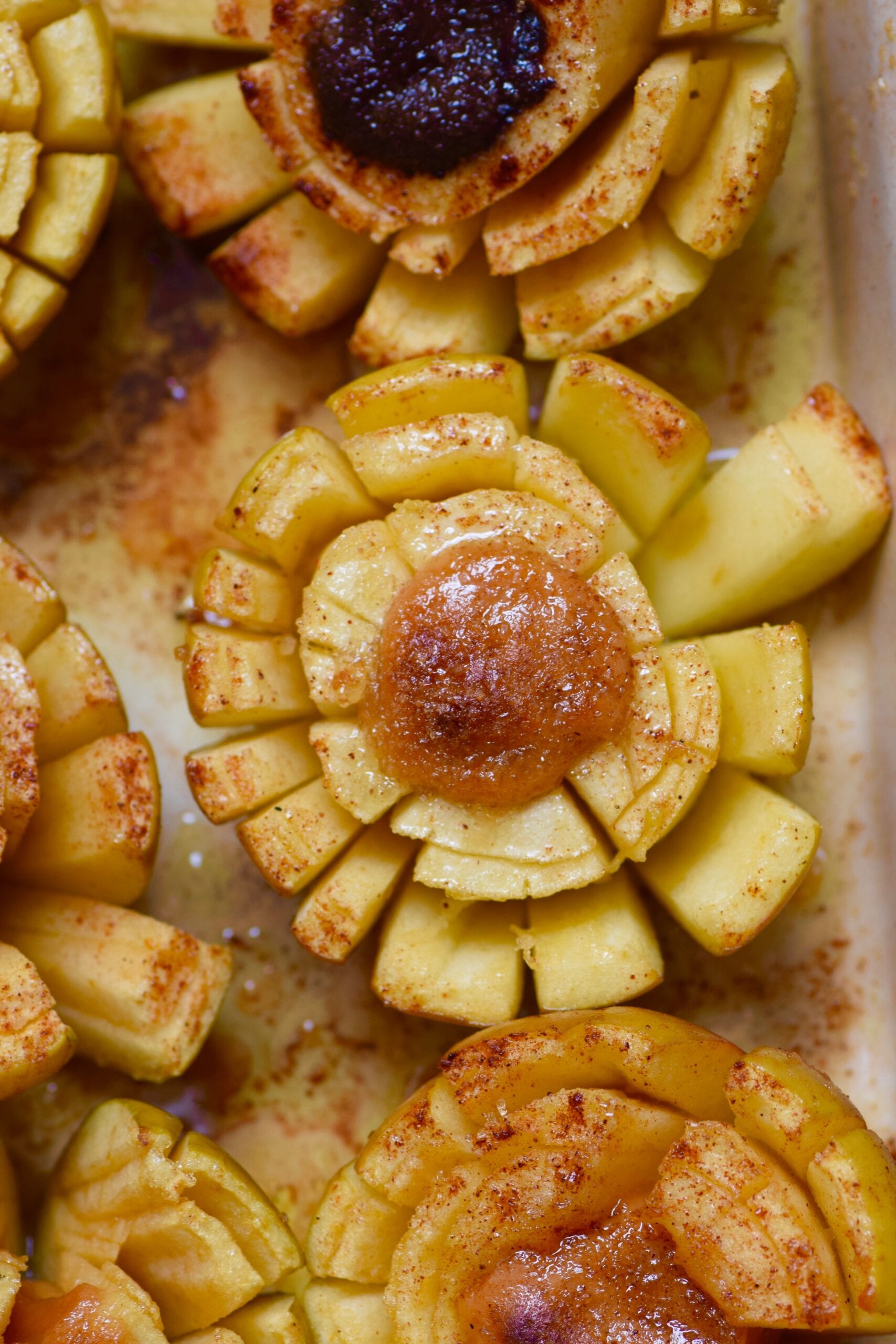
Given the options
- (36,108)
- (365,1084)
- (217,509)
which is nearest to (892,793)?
(365,1084)

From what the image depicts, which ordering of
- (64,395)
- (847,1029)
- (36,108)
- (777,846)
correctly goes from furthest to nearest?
(64,395) → (847,1029) → (36,108) → (777,846)

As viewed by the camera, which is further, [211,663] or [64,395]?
[64,395]

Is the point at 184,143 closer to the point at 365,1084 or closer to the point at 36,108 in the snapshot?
the point at 36,108

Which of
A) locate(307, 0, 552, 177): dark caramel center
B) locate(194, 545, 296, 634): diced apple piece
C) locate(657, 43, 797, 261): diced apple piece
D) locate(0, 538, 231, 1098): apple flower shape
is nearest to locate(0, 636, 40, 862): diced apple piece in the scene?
locate(0, 538, 231, 1098): apple flower shape

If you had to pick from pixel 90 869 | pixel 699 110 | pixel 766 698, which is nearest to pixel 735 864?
pixel 766 698

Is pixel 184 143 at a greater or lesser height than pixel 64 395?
greater

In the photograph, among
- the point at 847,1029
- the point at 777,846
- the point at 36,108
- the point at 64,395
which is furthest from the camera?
the point at 64,395

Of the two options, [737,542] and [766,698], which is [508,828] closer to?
[766,698]

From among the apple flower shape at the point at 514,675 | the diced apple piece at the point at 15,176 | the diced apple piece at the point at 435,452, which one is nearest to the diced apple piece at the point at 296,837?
the apple flower shape at the point at 514,675
